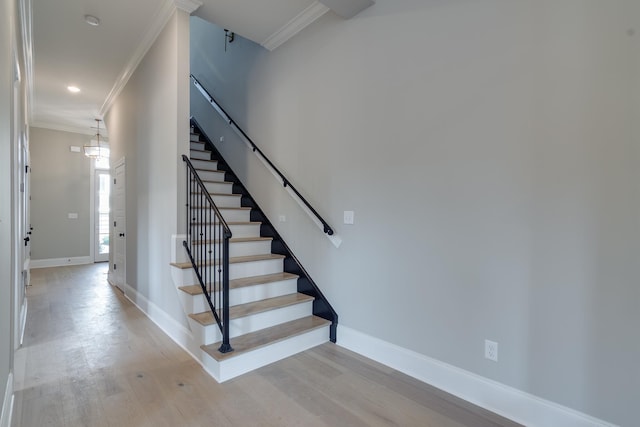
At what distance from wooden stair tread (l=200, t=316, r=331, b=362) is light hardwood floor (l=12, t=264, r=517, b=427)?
0.18 m

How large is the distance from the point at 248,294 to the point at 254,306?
0.16 m

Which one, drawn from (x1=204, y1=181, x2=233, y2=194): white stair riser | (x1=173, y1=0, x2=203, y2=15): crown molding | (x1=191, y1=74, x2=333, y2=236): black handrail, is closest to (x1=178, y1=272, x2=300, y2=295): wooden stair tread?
(x1=191, y1=74, x2=333, y2=236): black handrail

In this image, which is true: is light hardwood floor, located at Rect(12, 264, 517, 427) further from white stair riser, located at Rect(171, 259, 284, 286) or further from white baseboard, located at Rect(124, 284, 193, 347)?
white stair riser, located at Rect(171, 259, 284, 286)

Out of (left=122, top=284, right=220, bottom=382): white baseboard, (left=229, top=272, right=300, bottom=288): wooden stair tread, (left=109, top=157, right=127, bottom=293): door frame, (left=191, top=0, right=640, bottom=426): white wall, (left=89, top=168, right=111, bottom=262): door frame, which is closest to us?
(left=191, top=0, right=640, bottom=426): white wall

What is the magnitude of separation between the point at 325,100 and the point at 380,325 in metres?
2.10

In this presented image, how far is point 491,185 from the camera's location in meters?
1.96

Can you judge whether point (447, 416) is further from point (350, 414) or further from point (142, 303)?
point (142, 303)

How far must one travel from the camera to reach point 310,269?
10.4ft

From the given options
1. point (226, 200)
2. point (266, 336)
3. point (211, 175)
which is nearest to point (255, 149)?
point (226, 200)

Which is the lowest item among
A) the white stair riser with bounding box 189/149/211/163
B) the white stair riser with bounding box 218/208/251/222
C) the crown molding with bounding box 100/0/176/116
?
the white stair riser with bounding box 218/208/251/222

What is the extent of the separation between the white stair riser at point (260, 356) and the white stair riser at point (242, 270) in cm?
65

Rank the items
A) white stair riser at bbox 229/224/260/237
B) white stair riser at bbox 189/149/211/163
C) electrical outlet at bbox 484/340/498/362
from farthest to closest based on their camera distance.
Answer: white stair riser at bbox 189/149/211/163 < white stair riser at bbox 229/224/260/237 < electrical outlet at bbox 484/340/498/362

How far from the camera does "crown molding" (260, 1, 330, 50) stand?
3051 millimetres

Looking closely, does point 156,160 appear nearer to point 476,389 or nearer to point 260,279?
point 260,279
